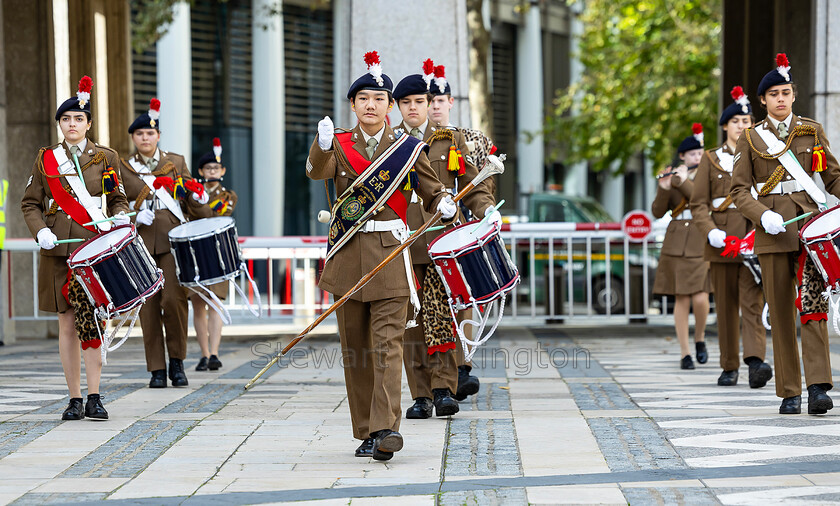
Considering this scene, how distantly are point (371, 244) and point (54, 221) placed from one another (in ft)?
8.63

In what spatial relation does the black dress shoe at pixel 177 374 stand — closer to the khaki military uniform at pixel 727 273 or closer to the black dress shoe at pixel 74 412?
the black dress shoe at pixel 74 412

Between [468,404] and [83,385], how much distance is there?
308cm

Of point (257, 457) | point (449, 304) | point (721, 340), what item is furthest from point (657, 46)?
point (257, 457)

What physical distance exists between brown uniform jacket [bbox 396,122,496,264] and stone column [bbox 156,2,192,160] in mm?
19078

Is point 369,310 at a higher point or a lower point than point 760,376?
higher

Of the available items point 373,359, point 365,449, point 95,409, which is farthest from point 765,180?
point 95,409

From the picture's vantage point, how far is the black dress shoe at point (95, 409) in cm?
839

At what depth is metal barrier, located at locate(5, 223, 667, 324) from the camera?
53.1 ft

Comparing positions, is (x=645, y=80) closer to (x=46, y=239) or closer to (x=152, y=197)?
(x=152, y=197)

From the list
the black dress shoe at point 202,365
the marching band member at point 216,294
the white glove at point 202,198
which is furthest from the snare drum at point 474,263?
the black dress shoe at point 202,365

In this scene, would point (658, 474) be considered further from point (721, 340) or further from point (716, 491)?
point (721, 340)

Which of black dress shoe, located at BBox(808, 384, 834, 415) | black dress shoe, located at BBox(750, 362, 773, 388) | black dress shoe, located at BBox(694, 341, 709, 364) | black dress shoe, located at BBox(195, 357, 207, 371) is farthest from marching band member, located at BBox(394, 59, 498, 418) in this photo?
black dress shoe, located at BBox(694, 341, 709, 364)

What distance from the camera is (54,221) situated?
8.58 meters

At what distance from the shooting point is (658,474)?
623 cm
